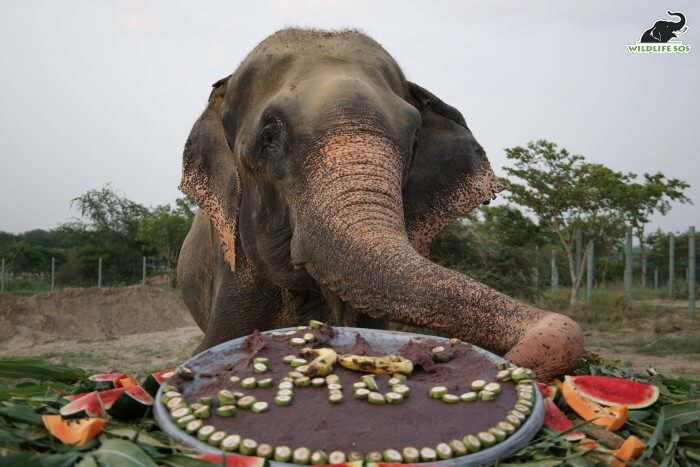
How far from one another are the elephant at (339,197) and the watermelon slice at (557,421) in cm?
27

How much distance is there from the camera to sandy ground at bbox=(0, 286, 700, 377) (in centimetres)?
1087

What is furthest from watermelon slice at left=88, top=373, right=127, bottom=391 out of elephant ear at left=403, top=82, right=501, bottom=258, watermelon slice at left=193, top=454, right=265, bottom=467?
elephant ear at left=403, top=82, right=501, bottom=258

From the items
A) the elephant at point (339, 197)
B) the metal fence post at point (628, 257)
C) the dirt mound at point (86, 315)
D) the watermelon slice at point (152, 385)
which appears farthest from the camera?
the metal fence post at point (628, 257)

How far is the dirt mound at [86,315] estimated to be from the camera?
14.2m

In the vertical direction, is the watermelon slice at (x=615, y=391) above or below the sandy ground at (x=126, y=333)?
above

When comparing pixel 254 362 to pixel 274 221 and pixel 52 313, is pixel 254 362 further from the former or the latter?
pixel 52 313

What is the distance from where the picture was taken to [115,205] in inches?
1432

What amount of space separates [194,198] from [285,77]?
46.4 inches

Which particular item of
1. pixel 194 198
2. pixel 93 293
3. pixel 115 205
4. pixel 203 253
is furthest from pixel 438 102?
pixel 115 205

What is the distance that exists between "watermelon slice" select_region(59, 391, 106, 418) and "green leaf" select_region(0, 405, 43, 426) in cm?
7

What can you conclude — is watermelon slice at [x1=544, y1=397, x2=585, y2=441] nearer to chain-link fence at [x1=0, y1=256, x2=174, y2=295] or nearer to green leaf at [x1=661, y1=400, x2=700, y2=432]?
green leaf at [x1=661, y1=400, x2=700, y2=432]

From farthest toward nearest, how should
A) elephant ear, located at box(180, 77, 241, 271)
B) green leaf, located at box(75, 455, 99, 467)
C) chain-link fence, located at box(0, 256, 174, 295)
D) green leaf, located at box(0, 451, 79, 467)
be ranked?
chain-link fence, located at box(0, 256, 174, 295) → elephant ear, located at box(180, 77, 241, 271) → green leaf, located at box(75, 455, 99, 467) → green leaf, located at box(0, 451, 79, 467)

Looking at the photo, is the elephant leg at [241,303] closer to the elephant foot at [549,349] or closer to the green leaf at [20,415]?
the elephant foot at [549,349]

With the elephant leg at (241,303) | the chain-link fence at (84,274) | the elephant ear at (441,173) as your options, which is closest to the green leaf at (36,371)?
the elephant leg at (241,303)
